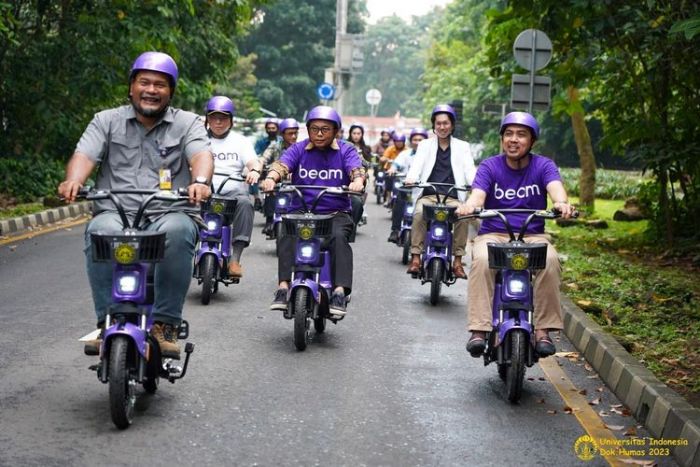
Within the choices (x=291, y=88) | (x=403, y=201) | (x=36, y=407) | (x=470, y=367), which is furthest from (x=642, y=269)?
(x=291, y=88)

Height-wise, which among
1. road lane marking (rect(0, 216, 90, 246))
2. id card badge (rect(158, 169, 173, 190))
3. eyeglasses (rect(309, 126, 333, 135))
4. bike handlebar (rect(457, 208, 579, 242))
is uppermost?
eyeglasses (rect(309, 126, 333, 135))

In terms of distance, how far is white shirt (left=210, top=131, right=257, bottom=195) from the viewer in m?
10.9

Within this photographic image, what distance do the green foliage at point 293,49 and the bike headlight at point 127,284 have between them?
50.1 m

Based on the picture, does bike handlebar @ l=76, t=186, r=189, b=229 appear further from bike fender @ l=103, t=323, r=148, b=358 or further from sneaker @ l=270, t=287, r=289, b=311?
sneaker @ l=270, t=287, r=289, b=311

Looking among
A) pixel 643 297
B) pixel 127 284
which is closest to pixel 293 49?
pixel 643 297

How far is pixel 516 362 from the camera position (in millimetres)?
6566

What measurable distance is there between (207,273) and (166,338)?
393 cm

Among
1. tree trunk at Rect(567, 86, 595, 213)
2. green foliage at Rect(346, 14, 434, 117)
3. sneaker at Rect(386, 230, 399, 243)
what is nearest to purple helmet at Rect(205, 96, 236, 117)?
sneaker at Rect(386, 230, 399, 243)

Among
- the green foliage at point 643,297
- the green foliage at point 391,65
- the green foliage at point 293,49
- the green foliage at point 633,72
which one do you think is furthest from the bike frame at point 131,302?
the green foliage at point 391,65

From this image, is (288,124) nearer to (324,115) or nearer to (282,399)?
(324,115)

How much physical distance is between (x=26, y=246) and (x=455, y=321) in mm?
6677

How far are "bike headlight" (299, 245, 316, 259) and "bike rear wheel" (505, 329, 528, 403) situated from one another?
1.96m

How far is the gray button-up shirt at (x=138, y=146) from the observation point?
619cm

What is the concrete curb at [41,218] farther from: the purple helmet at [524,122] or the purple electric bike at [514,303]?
Answer: the purple electric bike at [514,303]
